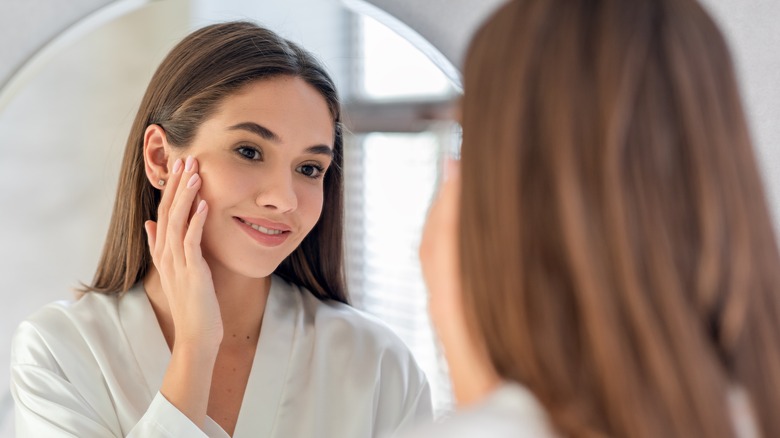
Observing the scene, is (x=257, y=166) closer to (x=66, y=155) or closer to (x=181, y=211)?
(x=181, y=211)

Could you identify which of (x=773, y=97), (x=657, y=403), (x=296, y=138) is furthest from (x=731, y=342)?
(x=773, y=97)

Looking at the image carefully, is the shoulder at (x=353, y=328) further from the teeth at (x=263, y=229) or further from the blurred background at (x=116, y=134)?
the teeth at (x=263, y=229)

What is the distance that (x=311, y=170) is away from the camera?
111cm

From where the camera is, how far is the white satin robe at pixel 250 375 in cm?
101

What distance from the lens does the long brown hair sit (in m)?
1.06

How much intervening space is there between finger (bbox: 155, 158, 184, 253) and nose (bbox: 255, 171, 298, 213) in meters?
0.10

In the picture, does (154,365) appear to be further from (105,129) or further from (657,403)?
(657,403)

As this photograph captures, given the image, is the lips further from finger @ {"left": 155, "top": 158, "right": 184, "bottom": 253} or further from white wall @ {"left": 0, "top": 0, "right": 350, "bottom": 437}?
white wall @ {"left": 0, "top": 0, "right": 350, "bottom": 437}

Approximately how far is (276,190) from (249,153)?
0.18 feet

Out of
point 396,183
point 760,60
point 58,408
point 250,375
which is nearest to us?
point 58,408

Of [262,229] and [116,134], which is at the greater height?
[116,134]

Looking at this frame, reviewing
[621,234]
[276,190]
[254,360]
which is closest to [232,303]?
[254,360]

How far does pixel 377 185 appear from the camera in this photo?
1222mm

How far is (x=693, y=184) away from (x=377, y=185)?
713 millimetres
